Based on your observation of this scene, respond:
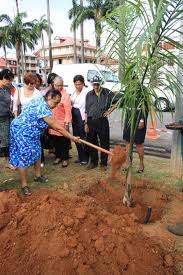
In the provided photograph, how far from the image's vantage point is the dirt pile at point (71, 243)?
10.1 feet

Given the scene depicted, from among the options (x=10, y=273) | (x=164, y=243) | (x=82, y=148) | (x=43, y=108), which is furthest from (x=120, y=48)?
(x=82, y=148)

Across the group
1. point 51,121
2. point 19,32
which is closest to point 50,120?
point 51,121

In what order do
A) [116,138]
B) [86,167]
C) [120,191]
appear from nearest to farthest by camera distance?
[120,191], [86,167], [116,138]

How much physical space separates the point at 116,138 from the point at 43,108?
15.3ft

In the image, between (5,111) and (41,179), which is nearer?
(5,111)

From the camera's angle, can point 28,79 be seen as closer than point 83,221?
No

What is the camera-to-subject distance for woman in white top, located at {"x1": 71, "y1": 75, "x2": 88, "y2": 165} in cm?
617

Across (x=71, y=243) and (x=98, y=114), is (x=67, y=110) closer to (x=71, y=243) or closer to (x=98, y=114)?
(x=98, y=114)

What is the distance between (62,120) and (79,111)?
376 mm

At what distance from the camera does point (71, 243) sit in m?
3.20

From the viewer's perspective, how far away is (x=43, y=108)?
15.4 ft

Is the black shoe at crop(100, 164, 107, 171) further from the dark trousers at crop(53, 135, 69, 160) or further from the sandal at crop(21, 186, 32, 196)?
the sandal at crop(21, 186, 32, 196)

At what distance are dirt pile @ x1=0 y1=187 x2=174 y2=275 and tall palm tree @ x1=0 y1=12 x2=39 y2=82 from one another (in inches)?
1535

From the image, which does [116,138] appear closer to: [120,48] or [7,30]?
[120,48]
